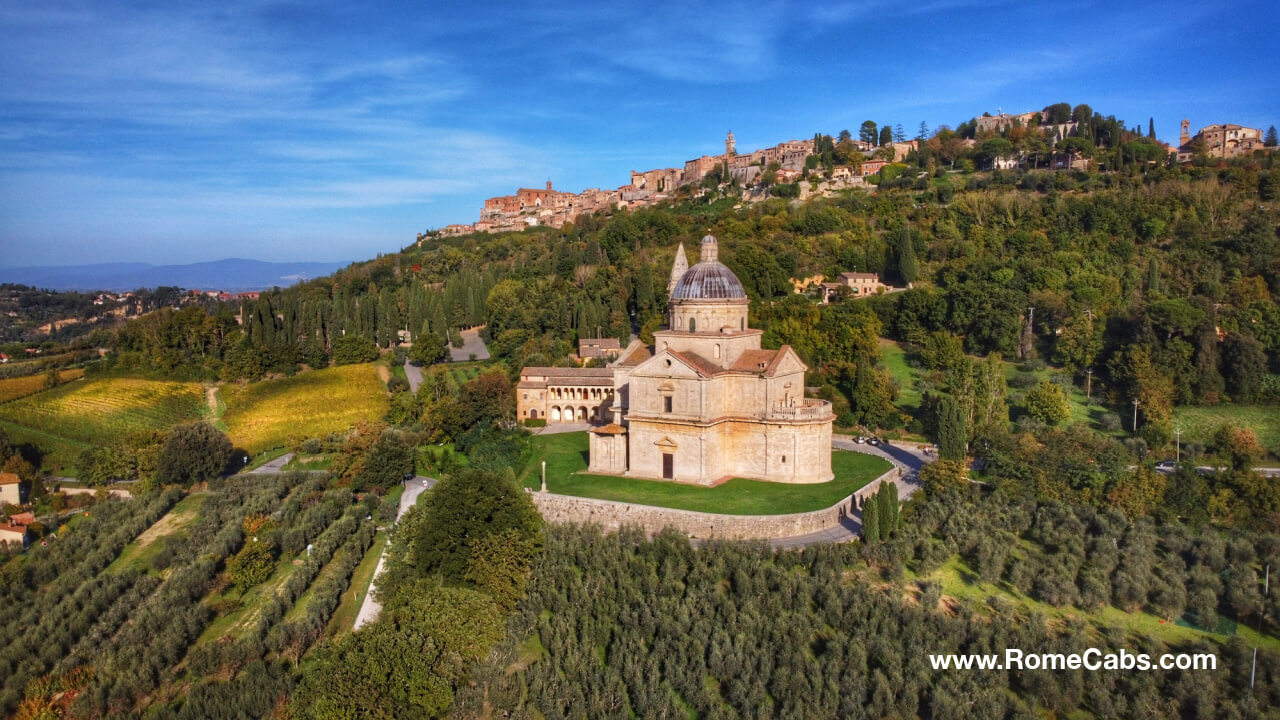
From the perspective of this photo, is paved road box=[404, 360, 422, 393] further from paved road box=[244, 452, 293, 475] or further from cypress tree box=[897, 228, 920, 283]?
cypress tree box=[897, 228, 920, 283]

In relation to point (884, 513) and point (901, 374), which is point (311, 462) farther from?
point (901, 374)

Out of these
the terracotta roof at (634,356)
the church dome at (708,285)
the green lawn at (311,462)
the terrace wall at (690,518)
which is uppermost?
the church dome at (708,285)

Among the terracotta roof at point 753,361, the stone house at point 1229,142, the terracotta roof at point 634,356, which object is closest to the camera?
the terracotta roof at point 753,361

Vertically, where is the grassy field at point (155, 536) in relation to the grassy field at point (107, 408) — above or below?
below

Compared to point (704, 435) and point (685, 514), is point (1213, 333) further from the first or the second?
point (685, 514)

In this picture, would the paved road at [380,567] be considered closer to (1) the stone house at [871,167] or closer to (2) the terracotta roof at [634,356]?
(2) the terracotta roof at [634,356]

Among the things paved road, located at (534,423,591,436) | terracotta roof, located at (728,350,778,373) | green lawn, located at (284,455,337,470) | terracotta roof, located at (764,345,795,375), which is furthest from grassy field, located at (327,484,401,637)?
terracotta roof, located at (764,345,795,375)

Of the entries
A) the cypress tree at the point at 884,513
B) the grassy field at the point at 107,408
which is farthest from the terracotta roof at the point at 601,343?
the cypress tree at the point at 884,513
